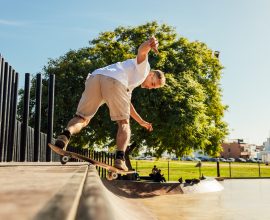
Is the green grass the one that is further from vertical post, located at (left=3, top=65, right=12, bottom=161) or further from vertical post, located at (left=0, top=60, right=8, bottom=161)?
vertical post, located at (left=0, top=60, right=8, bottom=161)

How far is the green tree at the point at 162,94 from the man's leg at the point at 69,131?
17048 mm

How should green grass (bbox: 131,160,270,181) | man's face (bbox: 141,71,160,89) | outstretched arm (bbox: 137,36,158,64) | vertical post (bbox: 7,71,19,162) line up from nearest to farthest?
1. outstretched arm (bbox: 137,36,158,64)
2. man's face (bbox: 141,71,160,89)
3. vertical post (bbox: 7,71,19,162)
4. green grass (bbox: 131,160,270,181)

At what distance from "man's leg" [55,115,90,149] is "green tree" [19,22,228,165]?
1705cm

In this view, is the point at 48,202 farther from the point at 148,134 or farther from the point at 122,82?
the point at 148,134

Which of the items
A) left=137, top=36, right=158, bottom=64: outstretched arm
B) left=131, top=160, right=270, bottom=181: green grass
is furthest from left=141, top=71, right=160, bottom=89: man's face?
left=131, top=160, right=270, bottom=181: green grass

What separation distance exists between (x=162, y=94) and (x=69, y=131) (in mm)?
18380

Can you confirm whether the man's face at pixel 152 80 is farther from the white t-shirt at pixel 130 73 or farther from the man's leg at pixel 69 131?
the man's leg at pixel 69 131

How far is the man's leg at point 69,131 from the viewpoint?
507cm

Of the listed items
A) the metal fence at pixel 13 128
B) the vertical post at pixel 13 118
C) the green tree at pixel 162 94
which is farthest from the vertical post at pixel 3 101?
the green tree at pixel 162 94

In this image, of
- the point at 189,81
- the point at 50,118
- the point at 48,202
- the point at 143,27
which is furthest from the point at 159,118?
the point at 48,202

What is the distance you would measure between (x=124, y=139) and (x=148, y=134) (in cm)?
1935

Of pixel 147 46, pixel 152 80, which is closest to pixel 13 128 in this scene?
pixel 152 80

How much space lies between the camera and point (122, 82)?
5090mm

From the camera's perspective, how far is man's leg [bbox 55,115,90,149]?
507 centimetres
